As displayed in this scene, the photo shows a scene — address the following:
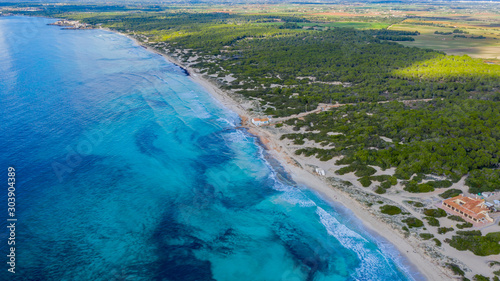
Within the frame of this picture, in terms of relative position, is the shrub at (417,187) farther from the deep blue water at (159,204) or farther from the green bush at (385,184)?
the deep blue water at (159,204)

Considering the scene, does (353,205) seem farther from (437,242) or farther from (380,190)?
(437,242)

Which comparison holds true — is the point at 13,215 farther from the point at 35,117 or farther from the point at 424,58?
the point at 424,58

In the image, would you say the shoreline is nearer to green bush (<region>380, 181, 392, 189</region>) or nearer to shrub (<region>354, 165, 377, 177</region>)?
shrub (<region>354, 165, 377, 177</region>)

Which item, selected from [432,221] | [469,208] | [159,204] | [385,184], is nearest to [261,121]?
[385,184]

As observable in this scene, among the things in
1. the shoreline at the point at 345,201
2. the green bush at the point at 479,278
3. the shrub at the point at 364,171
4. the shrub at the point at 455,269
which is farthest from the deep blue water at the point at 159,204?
the shrub at the point at 364,171

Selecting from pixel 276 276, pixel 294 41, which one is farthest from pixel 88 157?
pixel 294 41

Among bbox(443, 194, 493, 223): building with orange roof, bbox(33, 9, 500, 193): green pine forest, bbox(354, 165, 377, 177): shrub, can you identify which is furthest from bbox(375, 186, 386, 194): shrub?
bbox(443, 194, 493, 223): building with orange roof
